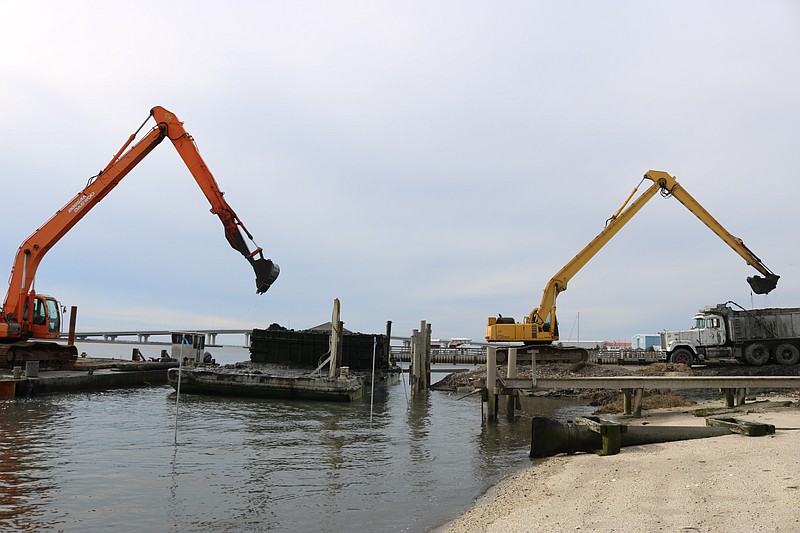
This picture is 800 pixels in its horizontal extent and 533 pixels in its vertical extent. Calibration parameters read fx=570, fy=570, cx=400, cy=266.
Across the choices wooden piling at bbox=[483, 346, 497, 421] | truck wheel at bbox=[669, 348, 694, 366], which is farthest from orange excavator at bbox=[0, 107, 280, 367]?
truck wheel at bbox=[669, 348, 694, 366]

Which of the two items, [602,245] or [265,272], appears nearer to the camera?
[265,272]

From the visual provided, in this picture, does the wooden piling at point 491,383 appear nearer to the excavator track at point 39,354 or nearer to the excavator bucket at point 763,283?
the excavator track at point 39,354

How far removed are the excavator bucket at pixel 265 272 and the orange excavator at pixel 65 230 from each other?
1.13 meters

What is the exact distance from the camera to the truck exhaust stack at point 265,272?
74.5 ft

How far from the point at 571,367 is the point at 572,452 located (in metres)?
21.0

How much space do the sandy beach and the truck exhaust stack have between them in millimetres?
14409

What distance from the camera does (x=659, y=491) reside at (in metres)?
7.34

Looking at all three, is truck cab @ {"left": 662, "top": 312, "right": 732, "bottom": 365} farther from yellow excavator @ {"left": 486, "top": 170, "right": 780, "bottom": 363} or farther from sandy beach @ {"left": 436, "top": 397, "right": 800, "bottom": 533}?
sandy beach @ {"left": 436, "top": 397, "right": 800, "bottom": 533}

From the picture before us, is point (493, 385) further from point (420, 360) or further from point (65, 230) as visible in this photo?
point (65, 230)

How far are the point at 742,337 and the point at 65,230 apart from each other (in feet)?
111

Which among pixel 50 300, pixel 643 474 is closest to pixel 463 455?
pixel 643 474

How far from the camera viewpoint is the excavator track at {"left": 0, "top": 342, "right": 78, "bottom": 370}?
80.9ft

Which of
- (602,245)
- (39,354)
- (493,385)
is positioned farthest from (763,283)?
(39,354)

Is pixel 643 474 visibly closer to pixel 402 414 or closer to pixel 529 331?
pixel 402 414
